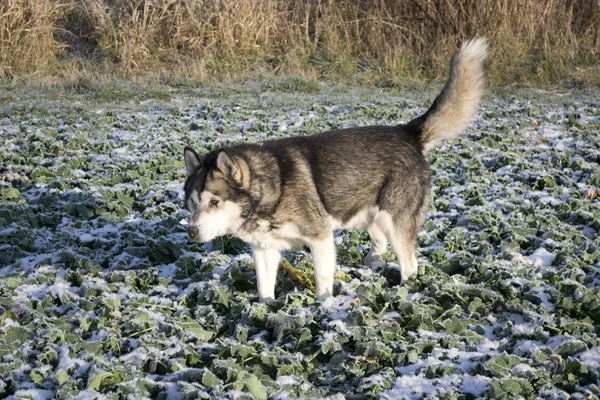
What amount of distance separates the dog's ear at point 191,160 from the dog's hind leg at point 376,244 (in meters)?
1.58

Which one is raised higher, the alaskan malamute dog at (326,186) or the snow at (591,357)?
the alaskan malamute dog at (326,186)

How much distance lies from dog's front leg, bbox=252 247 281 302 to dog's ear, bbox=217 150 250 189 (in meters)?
0.54

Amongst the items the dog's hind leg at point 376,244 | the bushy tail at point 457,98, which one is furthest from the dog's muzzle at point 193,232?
the bushy tail at point 457,98

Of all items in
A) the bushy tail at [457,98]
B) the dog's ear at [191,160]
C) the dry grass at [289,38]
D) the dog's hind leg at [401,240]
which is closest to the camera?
the dog's ear at [191,160]

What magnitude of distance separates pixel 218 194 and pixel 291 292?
0.98m

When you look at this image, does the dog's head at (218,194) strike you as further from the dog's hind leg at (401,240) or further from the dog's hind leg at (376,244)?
the dog's hind leg at (376,244)

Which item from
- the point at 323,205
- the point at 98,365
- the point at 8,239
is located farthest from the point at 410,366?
the point at 8,239

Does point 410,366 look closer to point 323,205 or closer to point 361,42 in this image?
point 323,205

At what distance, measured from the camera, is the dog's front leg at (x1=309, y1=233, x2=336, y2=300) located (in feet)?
15.2

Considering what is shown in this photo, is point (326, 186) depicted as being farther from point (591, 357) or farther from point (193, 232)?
point (591, 357)

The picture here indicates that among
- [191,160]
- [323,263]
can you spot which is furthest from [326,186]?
[191,160]

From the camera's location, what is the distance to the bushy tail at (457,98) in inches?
202

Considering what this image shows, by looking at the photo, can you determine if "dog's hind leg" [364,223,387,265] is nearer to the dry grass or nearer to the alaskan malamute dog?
the alaskan malamute dog

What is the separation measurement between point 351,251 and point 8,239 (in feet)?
10.4
